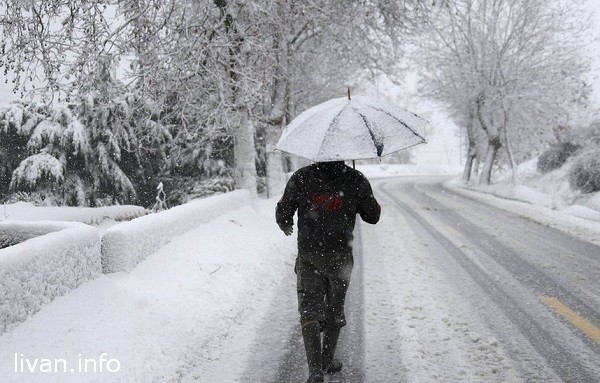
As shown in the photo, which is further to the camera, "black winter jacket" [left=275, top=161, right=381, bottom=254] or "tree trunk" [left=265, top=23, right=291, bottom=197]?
"tree trunk" [left=265, top=23, right=291, bottom=197]

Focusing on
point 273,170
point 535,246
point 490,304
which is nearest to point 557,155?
point 273,170

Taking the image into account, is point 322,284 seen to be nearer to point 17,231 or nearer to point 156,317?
point 156,317

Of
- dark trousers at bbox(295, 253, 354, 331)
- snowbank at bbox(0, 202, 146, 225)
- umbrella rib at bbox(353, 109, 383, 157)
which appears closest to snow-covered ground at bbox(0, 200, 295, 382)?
dark trousers at bbox(295, 253, 354, 331)

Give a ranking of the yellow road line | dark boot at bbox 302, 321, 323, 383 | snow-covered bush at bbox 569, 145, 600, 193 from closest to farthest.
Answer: dark boot at bbox 302, 321, 323, 383 → the yellow road line → snow-covered bush at bbox 569, 145, 600, 193

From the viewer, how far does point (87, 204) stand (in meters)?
13.2

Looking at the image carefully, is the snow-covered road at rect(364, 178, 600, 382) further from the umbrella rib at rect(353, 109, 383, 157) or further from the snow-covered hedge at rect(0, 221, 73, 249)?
the snow-covered hedge at rect(0, 221, 73, 249)

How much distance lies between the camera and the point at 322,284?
11.9ft

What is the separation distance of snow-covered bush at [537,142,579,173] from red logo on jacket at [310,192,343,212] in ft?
70.8

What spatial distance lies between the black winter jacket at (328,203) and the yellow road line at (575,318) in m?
2.66

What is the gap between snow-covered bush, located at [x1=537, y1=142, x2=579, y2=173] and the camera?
72.6ft

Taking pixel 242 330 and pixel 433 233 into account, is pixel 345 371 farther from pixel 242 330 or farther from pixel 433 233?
pixel 433 233

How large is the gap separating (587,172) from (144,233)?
1649 cm

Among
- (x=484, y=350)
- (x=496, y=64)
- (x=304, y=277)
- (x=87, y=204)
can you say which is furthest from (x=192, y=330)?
(x=496, y=64)

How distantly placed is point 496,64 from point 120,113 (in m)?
18.8
